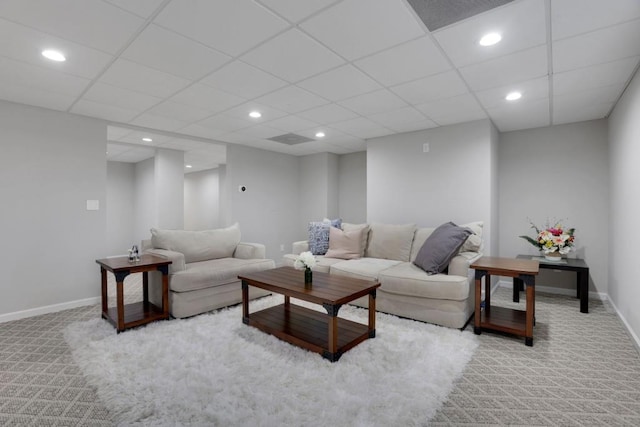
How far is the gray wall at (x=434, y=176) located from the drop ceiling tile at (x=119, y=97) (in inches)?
128

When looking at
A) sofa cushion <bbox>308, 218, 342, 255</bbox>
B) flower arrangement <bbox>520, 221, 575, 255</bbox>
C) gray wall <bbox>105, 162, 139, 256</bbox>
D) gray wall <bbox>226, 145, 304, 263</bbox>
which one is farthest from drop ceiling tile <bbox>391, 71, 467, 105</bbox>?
gray wall <bbox>105, 162, 139, 256</bbox>

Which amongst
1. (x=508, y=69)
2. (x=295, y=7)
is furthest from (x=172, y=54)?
(x=508, y=69)

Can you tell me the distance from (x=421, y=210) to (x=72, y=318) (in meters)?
4.52

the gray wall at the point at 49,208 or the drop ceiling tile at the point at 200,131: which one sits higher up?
the drop ceiling tile at the point at 200,131

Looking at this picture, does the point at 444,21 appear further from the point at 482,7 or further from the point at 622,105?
the point at 622,105

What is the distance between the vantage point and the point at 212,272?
3.51 meters

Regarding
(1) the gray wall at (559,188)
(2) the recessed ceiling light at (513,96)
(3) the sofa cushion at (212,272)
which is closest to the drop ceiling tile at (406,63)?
(2) the recessed ceiling light at (513,96)

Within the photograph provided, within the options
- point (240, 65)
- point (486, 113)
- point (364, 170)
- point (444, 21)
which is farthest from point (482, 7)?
point (364, 170)

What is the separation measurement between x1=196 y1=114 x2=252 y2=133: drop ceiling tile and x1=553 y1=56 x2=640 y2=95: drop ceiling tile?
3.48m

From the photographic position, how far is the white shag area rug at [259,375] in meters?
1.76

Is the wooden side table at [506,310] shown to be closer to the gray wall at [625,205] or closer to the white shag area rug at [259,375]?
the white shag area rug at [259,375]

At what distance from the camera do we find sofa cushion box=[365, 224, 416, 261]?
4.12 metres

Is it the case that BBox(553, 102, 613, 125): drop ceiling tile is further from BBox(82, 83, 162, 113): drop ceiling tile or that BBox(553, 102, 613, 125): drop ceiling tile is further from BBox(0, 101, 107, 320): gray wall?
BBox(0, 101, 107, 320): gray wall

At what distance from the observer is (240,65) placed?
259 centimetres
